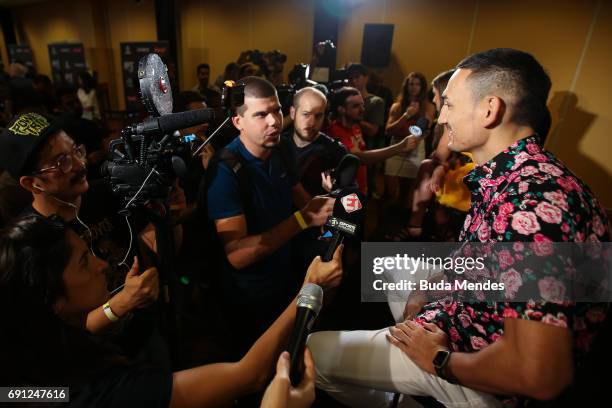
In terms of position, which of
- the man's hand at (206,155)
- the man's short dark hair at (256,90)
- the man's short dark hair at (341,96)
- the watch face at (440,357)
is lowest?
the watch face at (440,357)

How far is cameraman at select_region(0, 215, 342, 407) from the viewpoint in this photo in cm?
76

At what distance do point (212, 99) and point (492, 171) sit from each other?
2.77m

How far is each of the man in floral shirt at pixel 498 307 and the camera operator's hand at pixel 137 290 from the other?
630 millimetres

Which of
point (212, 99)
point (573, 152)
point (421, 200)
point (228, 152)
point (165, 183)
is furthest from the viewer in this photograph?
point (573, 152)

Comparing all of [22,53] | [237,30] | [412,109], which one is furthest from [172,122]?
[22,53]

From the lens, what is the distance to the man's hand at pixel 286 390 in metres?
0.70

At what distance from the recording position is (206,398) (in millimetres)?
839

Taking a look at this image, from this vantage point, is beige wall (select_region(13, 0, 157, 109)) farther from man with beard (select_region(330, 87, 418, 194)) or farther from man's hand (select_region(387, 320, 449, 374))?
man's hand (select_region(387, 320, 449, 374))

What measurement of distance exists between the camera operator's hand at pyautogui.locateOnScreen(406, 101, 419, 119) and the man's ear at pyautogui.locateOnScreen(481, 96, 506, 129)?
257 centimetres

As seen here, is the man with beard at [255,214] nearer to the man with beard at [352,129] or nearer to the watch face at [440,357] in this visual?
the watch face at [440,357]

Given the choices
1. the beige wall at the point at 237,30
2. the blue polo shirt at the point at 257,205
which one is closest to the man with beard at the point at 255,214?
the blue polo shirt at the point at 257,205

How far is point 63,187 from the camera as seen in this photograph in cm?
135

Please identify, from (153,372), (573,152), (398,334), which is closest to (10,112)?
(153,372)

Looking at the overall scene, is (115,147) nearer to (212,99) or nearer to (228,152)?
(228,152)
